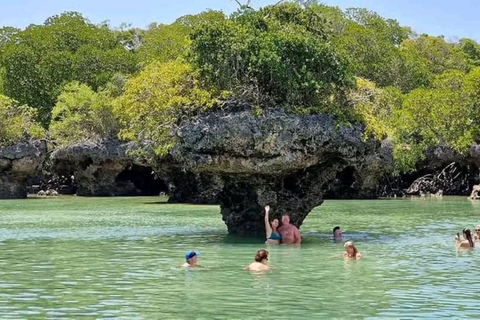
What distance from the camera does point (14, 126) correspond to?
5194 cm

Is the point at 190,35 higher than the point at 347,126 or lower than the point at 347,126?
higher

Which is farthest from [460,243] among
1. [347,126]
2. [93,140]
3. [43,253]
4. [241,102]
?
[93,140]

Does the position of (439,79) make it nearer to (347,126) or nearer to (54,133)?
(54,133)

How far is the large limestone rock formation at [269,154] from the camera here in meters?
22.0

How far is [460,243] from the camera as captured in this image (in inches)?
802

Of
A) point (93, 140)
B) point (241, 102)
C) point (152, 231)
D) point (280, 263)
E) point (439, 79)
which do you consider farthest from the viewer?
point (439, 79)

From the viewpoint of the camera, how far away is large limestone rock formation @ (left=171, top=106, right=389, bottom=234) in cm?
2200

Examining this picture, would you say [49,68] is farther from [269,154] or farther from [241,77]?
[269,154]

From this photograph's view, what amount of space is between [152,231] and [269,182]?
196 inches

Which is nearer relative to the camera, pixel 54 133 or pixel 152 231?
pixel 152 231

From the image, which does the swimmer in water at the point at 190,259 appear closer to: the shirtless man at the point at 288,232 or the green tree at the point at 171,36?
the shirtless man at the point at 288,232

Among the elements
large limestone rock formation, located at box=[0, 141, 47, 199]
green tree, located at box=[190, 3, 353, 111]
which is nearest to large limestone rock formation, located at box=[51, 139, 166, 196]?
large limestone rock formation, located at box=[0, 141, 47, 199]

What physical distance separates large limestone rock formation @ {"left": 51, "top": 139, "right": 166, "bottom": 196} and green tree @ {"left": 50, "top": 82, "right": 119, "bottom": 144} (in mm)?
1173

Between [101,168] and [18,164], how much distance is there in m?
5.74
